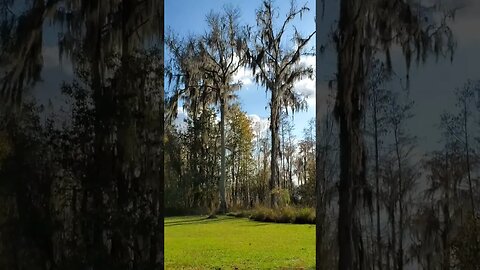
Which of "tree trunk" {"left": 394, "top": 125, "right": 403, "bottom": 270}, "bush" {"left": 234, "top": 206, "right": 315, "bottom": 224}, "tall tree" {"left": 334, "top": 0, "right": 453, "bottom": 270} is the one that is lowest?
"bush" {"left": 234, "top": 206, "right": 315, "bottom": 224}

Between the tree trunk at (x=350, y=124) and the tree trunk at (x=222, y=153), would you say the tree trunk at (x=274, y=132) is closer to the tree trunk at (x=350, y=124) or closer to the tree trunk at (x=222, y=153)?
the tree trunk at (x=222, y=153)

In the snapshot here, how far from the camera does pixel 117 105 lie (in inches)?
108

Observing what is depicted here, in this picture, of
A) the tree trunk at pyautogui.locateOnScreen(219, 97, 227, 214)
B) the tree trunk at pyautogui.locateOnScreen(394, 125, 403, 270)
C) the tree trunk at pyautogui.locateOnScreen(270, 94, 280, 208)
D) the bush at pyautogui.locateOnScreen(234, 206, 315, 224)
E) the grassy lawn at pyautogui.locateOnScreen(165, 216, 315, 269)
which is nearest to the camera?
the tree trunk at pyautogui.locateOnScreen(394, 125, 403, 270)

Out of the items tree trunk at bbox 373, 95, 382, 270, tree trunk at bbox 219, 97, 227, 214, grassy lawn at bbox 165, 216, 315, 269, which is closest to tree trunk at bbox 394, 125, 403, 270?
tree trunk at bbox 373, 95, 382, 270

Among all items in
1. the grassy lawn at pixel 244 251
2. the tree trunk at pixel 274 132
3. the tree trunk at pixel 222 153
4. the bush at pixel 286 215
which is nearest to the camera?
the grassy lawn at pixel 244 251

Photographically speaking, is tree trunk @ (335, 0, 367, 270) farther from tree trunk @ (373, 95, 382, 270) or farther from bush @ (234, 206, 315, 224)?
bush @ (234, 206, 315, 224)

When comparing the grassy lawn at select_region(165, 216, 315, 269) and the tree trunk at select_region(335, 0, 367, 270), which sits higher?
the tree trunk at select_region(335, 0, 367, 270)

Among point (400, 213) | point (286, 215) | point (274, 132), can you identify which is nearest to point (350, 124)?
point (400, 213)

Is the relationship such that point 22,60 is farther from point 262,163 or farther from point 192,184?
point 262,163

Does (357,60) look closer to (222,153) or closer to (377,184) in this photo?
(377,184)

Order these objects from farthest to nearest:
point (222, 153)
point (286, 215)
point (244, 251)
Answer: point (222, 153), point (286, 215), point (244, 251)

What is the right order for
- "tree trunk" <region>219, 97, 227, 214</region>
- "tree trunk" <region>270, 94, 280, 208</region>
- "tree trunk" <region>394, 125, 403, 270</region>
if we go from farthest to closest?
"tree trunk" <region>219, 97, 227, 214</region> → "tree trunk" <region>270, 94, 280, 208</region> → "tree trunk" <region>394, 125, 403, 270</region>

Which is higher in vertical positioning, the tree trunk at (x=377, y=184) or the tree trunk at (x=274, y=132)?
the tree trunk at (x=274, y=132)

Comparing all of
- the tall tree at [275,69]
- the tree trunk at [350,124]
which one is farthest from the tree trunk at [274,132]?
the tree trunk at [350,124]
